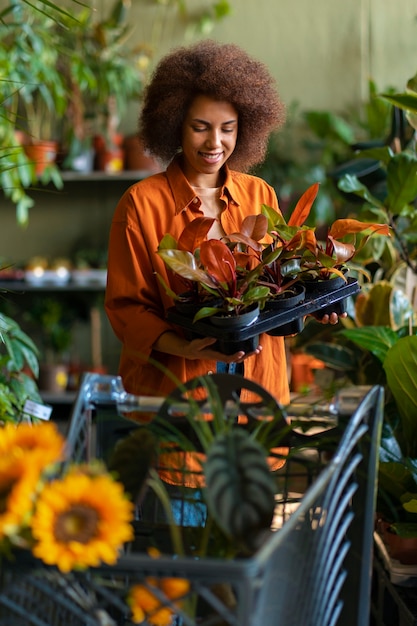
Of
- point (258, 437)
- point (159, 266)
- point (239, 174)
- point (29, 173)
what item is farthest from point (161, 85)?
point (29, 173)

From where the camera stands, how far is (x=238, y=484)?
853 mm

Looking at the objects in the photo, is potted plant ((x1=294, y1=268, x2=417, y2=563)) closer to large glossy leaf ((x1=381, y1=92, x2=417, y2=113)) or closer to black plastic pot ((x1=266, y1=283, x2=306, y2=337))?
black plastic pot ((x1=266, y1=283, x2=306, y2=337))

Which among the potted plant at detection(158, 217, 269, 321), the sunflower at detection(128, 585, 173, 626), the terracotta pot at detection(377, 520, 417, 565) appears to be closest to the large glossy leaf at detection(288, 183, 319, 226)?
the potted plant at detection(158, 217, 269, 321)

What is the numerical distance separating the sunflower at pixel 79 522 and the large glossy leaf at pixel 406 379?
1.26m

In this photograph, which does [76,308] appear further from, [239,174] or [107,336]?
[239,174]

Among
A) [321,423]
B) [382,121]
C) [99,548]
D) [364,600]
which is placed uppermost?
[382,121]

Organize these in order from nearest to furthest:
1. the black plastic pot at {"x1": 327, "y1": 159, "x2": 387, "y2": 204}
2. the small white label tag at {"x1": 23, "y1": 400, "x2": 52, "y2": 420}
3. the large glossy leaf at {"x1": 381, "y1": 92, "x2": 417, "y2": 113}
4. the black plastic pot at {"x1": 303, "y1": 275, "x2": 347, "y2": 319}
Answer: the small white label tag at {"x1": 23, "y1": 400, "x2": 52, "y2": 420}, the black plastic pot at {"x1": 303, "y1": 275, "x2": 347, "y2": 319}, the large glossy leaf at {"x1": 381, "y1": 92, "x2": 417, "y2": 113}, the black plastic pot at {"x1": 327, "y1": 159, "x2": 387, "y2": 204}

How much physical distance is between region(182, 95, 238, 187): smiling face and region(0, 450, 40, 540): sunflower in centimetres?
119

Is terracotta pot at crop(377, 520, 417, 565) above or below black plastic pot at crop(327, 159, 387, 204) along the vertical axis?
below

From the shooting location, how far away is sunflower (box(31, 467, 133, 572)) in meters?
0.77

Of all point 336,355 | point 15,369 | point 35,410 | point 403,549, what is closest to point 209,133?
point 15,369

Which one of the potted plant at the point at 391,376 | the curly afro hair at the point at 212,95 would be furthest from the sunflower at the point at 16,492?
the curly afro hair at the point at 212,95

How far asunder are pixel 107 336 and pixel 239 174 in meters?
3.78

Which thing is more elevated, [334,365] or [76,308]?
[76,308]
